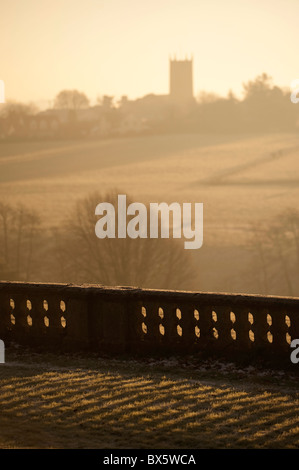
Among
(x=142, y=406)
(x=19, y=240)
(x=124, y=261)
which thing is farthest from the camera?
(x=19, y=240)

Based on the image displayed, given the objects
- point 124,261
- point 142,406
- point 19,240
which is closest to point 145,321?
point 142,406

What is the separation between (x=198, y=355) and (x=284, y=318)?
5.42 ft

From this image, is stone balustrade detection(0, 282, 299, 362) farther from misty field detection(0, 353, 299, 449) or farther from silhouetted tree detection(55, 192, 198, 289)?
silhouetted tree detection(55, 192, 198, 289)

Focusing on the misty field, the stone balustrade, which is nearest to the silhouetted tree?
the stone balustrade

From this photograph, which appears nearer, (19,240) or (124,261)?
(124,261)

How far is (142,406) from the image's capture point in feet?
36.0

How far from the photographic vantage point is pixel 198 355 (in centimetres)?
1366

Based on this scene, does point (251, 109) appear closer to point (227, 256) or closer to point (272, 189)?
point (272, 189)

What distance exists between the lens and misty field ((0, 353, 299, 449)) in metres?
9.67

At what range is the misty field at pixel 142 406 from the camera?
9.67 meters

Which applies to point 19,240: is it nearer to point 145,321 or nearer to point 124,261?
point 124,261

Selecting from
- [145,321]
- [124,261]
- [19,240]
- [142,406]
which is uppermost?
[19,240]

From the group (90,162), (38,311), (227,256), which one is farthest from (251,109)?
(38,311)

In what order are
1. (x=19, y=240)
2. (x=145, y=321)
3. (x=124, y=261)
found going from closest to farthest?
(x=145, y=321), (x=124, y=261), (x=19, y=240)
